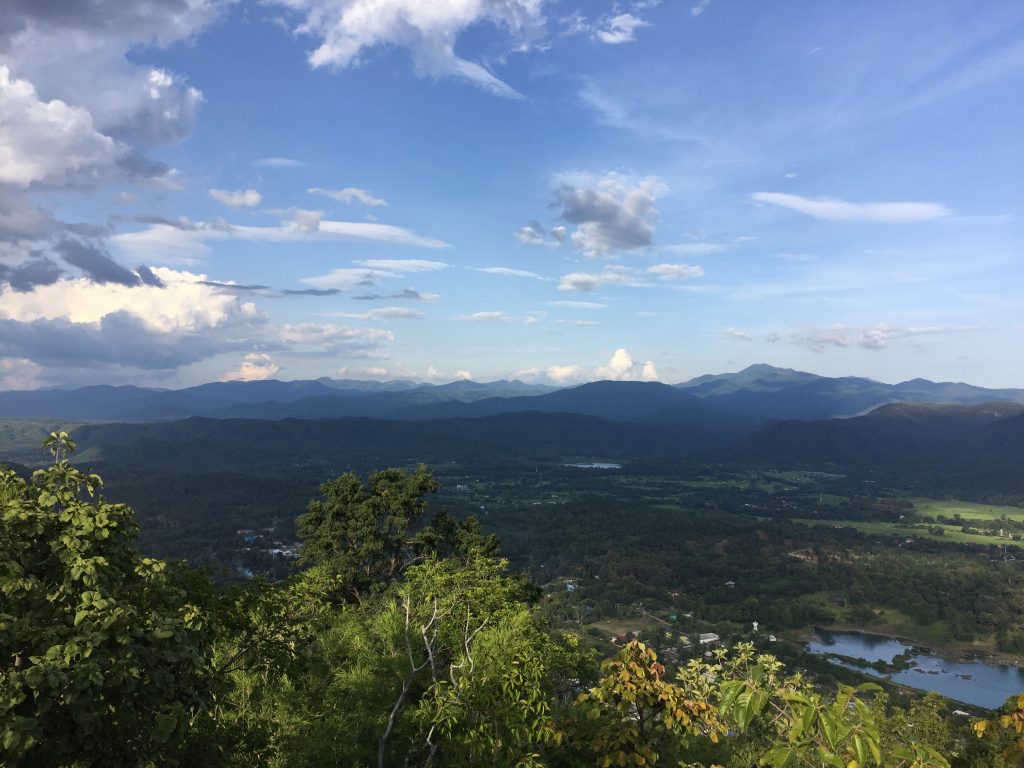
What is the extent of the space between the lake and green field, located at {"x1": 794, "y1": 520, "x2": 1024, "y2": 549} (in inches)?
→ 2909

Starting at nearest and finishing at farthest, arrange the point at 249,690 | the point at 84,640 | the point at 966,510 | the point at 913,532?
the point at 84,640 → the point at 249,690 → the point at 913,532 → the point at 966,510

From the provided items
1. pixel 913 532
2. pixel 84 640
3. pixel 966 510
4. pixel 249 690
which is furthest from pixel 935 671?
pixel 966 510

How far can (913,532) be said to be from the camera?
484 ft

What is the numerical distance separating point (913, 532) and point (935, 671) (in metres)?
92.6

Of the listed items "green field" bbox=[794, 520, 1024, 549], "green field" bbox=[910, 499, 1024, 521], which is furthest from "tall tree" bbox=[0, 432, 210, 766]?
"green field" bbox=[910, 499, 1024, 521]

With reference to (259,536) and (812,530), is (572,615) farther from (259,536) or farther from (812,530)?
(812,530)

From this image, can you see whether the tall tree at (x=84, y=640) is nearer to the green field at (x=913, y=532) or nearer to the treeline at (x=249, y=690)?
the treeline at (x=249, y=690)

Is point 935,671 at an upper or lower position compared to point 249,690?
lower

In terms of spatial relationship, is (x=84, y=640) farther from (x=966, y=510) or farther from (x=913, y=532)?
(x=966, y=510)

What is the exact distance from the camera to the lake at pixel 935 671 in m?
65.4

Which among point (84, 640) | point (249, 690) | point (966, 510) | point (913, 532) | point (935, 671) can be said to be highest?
point (84, 640)

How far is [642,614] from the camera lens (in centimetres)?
9044

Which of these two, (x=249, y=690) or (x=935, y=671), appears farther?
(x=935, y=671)

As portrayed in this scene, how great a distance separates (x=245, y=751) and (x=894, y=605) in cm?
11834
